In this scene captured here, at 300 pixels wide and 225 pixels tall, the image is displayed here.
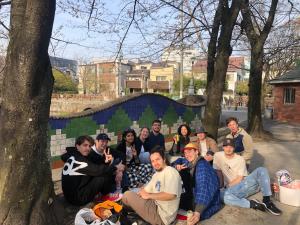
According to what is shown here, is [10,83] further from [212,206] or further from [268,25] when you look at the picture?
[268,25]

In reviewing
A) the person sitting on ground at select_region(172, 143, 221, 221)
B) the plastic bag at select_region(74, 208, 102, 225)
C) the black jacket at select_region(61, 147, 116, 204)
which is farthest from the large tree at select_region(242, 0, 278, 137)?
the plastic bag at select_region(74, 208, 102, 225)

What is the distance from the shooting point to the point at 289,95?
25375mm

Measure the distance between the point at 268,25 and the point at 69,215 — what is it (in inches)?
475

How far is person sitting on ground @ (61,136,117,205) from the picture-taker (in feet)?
16.8

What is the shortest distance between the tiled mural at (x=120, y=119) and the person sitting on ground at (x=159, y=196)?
13.4ft

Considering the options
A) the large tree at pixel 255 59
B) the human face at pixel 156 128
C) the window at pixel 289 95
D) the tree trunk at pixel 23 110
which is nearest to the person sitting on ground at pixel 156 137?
the human face at pixel 156 128

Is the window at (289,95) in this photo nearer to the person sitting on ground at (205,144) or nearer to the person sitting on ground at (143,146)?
the person sitting on ground at (205,144)

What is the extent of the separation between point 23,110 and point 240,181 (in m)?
3.50

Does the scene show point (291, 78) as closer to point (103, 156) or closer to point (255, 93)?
point (255, 93)

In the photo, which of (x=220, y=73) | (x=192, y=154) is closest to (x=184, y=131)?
(x=220, y=73)

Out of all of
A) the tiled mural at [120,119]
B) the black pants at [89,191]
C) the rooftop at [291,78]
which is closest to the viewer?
the black pants at [89,191]

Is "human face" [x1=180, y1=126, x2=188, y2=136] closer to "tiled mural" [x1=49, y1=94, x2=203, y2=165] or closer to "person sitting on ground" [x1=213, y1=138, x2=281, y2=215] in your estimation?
"person sitting on ground" [x1=213, y1=138, x2=281, y2=215]

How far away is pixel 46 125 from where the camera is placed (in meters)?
4.59

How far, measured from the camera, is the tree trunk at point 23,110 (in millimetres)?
4223
